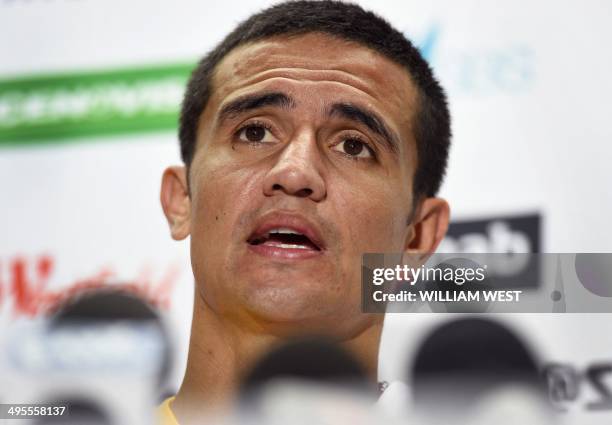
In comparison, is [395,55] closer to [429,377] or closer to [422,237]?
[422,237]

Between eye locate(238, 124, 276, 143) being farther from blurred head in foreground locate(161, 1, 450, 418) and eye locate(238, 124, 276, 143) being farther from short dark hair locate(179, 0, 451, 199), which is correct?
short dark hair locate(179, 0, 451, 199)

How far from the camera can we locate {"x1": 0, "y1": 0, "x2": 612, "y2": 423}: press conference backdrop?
1418 mm

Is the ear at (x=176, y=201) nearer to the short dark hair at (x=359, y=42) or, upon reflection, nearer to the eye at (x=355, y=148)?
the short dark hair at (x=359, y=42)

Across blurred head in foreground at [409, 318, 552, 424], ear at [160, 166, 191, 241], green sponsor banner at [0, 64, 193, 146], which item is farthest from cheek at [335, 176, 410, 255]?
green sponsor banner at [0, 64, 193, 146]

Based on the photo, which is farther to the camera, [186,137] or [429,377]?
[186,137]

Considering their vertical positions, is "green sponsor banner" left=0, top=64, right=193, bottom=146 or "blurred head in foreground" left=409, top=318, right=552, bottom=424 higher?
"green sponsor banner" left=0, top=64, right=193, bottom=146

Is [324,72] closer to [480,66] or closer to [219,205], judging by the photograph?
[219,205]

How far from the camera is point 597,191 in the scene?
1.40m

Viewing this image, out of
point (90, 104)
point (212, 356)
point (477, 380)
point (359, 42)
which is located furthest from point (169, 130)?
point (477, 380)

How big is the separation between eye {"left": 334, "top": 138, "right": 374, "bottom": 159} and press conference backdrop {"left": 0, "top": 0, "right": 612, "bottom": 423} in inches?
14.8

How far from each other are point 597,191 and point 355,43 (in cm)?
48

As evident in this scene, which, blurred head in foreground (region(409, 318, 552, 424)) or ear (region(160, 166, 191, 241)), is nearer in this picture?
blurred head in foreground (region(409, 318, 552, 424))

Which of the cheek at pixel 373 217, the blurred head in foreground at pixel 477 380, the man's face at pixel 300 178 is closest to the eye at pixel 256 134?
the man's face at pixel 300 178

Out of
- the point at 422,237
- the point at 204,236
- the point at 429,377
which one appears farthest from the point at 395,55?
the point at 429,377
